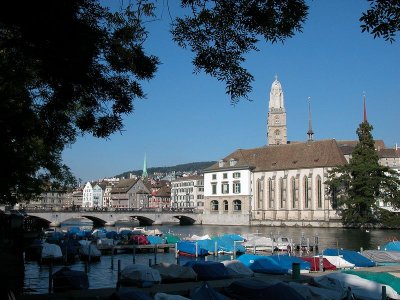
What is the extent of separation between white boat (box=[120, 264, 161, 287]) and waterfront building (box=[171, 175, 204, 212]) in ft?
464

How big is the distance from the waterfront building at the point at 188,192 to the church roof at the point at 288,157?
5561 centimetres

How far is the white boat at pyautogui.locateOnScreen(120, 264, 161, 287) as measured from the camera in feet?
74.2

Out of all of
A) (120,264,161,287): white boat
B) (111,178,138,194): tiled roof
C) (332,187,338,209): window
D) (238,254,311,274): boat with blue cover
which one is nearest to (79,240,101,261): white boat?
(238,254,311,274): boat with blue cover

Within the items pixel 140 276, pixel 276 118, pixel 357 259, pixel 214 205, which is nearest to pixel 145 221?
pixel 214 205

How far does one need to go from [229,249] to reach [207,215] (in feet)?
209

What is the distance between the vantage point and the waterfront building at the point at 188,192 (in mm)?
168875

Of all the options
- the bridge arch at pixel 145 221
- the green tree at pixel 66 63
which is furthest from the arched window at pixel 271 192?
the green tree at pixel 66 63

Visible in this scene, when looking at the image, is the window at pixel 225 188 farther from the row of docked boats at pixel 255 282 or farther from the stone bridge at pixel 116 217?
the row of docked boats at pixel 255 282

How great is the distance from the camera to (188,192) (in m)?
174

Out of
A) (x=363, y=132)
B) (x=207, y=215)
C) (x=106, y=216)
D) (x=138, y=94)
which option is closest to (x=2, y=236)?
(x=138, y=94)

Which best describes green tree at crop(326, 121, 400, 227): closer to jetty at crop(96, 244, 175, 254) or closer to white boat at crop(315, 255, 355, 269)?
jetty at crop(96, 244, 175, 254)

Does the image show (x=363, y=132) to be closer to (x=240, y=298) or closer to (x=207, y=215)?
(x=207, y=215)

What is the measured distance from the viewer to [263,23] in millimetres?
7043

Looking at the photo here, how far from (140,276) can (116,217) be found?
81.7 m
